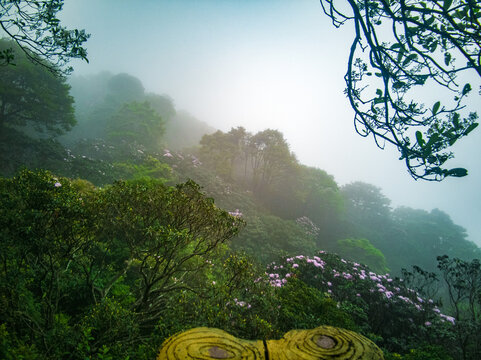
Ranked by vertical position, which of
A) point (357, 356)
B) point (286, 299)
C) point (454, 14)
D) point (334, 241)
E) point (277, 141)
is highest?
point (277, 141)

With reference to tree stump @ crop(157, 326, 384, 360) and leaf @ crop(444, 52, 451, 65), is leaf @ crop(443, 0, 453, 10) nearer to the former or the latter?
leaf @ crop(444, 52, 451, 65)

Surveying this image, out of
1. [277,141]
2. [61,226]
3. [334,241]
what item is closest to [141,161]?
[277,141]

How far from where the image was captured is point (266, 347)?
1.38 m

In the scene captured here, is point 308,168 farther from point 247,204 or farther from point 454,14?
point 454,14

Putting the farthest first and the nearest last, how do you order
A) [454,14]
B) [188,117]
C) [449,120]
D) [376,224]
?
[188,117] → [376,224] → [454,14] → [449,120]

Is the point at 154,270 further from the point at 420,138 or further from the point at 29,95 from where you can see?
the point at 29,95

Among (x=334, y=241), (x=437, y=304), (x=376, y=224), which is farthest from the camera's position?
(x=376, y=224)

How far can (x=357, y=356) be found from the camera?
129 cm

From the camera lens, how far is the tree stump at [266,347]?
1.23m

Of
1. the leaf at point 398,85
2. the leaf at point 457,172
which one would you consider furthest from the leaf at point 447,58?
the leaf at point 457,172

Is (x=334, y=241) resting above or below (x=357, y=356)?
below

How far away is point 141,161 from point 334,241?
2188 centimetres

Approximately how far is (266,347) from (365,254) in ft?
74.0

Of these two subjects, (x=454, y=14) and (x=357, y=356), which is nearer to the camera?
(x=357, y=356)
